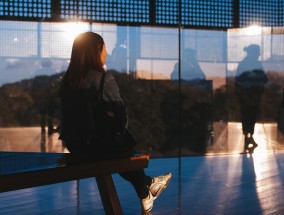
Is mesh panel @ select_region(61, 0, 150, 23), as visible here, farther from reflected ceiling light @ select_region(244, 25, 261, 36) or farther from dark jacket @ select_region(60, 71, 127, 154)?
dark jacket @ select_region(60, 71, 127, 154)

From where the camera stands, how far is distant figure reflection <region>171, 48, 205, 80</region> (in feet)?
27.7

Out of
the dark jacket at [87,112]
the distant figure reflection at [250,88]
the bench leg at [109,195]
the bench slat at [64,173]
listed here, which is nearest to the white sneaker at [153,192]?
the bench leg at [109,195]

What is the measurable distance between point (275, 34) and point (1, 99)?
4147 millimetres

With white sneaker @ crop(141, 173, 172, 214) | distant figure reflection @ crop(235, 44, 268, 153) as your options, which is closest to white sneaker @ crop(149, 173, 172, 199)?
white sneaker @ crop(141, 173, 172, 214)

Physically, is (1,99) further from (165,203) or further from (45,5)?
(165,203)

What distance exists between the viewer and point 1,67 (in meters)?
7.61

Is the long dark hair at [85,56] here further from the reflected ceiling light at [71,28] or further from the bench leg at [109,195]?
the reflected ceiling light at [71,28]

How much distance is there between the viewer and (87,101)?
3.75 meters

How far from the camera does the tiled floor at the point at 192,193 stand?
4.41 m

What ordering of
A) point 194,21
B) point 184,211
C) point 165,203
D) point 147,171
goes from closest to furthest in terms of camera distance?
point 184,211
point 165,203
point 147,171
point 194,21

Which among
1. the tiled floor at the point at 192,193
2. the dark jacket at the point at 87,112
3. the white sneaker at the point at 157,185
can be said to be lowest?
the tiled floor at the point at 192,193

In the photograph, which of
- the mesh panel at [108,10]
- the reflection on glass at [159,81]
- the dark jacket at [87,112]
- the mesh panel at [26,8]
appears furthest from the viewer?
the mesh panel at [108,10]

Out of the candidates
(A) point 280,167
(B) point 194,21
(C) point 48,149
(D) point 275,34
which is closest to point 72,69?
(A) point 280,167

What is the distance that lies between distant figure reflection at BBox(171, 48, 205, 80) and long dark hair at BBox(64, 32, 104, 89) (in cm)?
463
